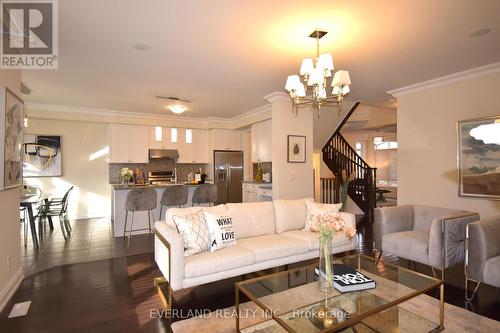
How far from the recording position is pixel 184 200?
523 cm

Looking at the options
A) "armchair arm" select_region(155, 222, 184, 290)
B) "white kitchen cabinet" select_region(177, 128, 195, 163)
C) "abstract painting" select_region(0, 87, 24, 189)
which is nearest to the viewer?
"armchair arm" select_region(155, 222, 184, 290)

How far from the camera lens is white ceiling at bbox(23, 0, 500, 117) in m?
2.42

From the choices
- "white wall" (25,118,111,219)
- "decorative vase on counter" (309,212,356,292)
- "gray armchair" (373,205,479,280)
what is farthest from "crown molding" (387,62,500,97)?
"white wall" (25,118,111,219)

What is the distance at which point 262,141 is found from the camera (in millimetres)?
6305

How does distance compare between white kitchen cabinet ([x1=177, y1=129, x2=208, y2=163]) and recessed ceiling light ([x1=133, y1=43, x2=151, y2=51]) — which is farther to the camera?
white kitchen cabinet ([x1=177, y1=129, x2=208, y2=163])

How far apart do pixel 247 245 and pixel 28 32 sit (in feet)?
10.4

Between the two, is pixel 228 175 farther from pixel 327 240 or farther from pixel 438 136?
pixel 327 240

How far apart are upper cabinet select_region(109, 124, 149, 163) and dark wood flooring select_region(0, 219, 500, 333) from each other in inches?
148

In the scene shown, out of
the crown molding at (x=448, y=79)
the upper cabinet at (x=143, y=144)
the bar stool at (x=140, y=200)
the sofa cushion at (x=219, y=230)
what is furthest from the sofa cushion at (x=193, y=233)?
the upper cabinet at (x=143, y=144)

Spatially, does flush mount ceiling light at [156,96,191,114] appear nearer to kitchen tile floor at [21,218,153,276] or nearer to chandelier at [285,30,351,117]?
kitchen tile floor at [21,218,153,276]

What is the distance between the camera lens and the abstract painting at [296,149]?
5398 mm

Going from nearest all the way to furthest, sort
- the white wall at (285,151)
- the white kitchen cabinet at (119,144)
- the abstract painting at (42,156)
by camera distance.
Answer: the white wall at (285,151) → the abstract painting at (42,156) → the white kitchen cabinet at (119,144)

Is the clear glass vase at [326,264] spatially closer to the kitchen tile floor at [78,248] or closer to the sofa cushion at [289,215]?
the sofa cushion at [289,215]

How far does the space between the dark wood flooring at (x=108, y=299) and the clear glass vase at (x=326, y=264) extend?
3.26 ft
